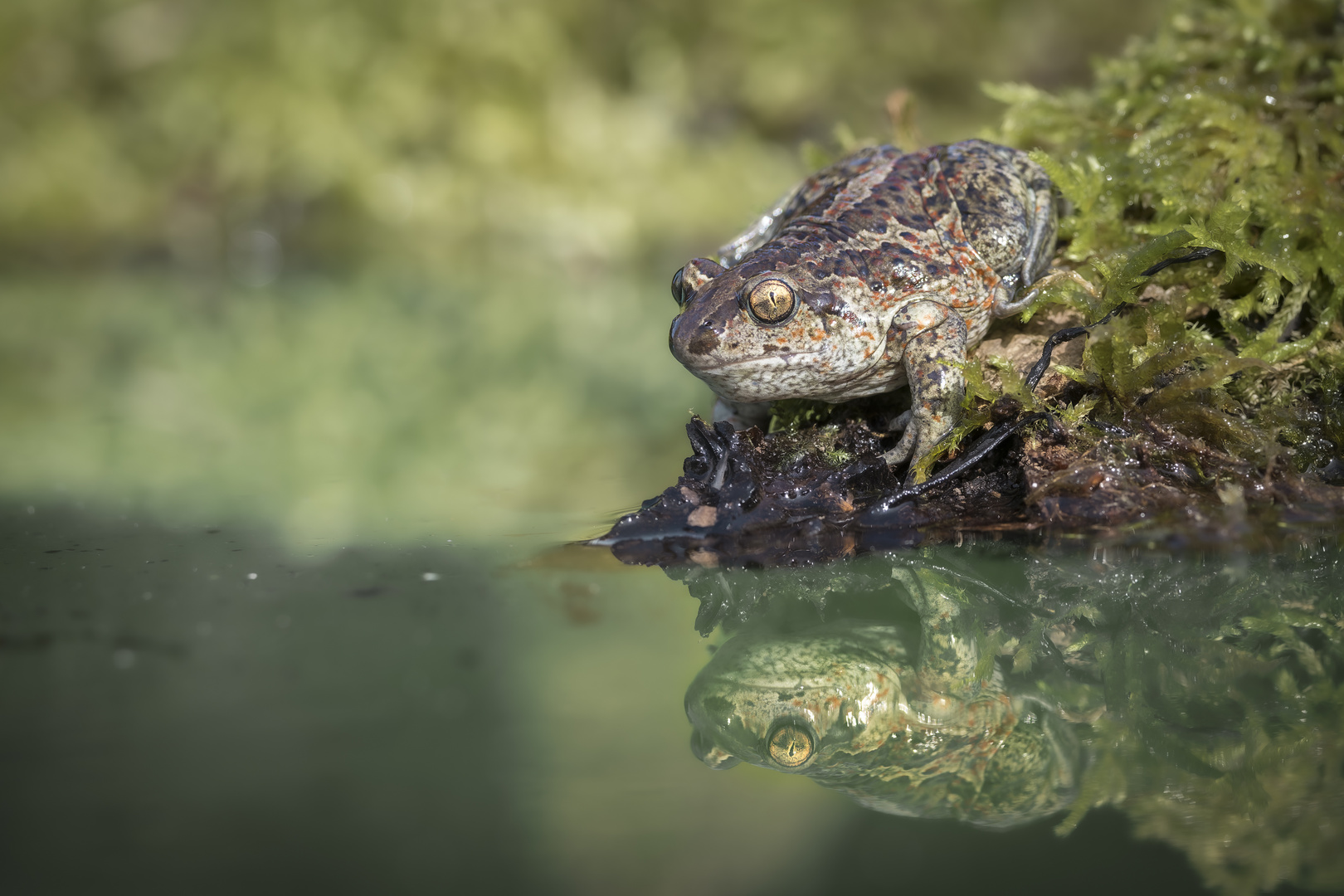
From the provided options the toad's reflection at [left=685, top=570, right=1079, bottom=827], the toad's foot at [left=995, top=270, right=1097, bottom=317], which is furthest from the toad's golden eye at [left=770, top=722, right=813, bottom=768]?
the toad's foot at [left=995, top=270, right=1097, bottom=317]

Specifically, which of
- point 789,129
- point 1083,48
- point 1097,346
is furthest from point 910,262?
point 1083,48

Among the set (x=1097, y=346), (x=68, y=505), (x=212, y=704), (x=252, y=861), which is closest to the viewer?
(x=252, y=861)

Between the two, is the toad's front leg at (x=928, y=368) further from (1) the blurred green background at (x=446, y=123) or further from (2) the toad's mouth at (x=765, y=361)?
(1) the blurred green background at (x=446, y=123)

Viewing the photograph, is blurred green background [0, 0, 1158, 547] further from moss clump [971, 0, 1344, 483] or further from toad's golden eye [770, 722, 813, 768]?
toad's golden eye [770, 722, 813, 768]

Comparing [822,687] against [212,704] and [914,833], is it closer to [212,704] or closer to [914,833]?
[914,833]

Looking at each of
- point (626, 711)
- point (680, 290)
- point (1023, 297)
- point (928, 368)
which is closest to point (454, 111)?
point (680, 290)

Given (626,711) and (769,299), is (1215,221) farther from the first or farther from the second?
(626,711)
